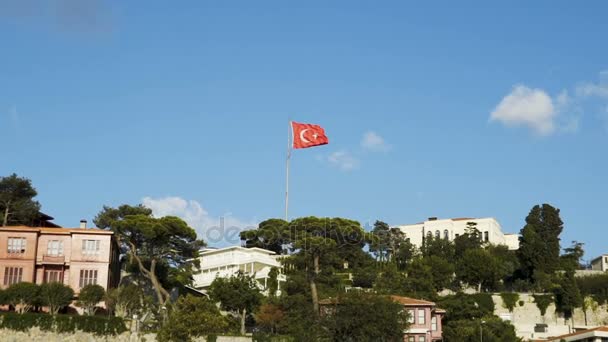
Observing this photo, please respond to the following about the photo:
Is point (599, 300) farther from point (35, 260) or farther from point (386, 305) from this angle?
point (35, 260)

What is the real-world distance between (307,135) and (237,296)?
24.5m

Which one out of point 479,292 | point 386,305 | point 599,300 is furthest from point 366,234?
point 386,305

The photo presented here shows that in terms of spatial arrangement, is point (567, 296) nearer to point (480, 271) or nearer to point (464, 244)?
point (480, 271)

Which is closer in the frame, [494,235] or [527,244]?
[527,244]

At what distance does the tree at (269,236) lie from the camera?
8925 centimetres

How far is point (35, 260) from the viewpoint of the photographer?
61.9 metres

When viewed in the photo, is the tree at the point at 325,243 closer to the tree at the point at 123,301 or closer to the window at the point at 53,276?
the tree at the point at 123,301

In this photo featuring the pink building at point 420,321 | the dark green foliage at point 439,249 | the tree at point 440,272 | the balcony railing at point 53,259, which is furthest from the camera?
the dark green foliage at point 439,249

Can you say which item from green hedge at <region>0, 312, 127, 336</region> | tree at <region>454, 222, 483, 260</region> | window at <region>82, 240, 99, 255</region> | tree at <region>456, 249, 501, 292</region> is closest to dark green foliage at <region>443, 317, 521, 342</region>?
tree at <region>456, 249, 501, 292</region>

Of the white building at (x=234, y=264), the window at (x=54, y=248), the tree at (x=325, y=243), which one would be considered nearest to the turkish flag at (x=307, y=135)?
the tree at (x=325, y=243)

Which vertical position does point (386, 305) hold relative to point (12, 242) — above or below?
below

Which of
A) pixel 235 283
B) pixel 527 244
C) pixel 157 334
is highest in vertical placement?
pixel 527 244

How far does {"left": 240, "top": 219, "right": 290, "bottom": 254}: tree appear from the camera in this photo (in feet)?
293

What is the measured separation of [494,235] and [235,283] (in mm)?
61995
